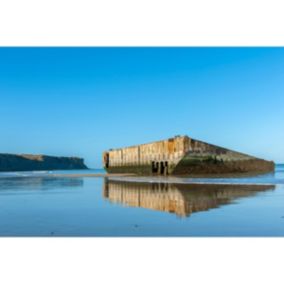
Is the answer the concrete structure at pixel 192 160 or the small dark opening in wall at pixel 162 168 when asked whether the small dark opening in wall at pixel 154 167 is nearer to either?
the concrete structure at pixel 192 160

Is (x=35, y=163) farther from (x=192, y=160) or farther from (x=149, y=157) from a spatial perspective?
(x=192, y=160)

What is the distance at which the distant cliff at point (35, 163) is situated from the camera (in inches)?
3819

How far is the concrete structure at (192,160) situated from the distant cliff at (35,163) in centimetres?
7224

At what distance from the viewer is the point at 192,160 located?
2427 cm

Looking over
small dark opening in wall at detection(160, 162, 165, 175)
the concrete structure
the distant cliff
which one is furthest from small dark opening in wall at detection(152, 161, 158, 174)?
the distant cliff

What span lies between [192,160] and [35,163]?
3452 inches

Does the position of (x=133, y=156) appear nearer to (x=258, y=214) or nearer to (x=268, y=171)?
(x=268, y=171)

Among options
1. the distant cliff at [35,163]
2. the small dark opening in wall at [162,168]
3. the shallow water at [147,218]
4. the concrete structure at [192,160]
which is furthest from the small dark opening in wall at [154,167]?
the distant cliff at [35,163]

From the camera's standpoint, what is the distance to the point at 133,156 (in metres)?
31.5

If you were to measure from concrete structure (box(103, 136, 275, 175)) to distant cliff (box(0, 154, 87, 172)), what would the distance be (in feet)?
237

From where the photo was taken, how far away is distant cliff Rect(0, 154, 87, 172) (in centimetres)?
9700
